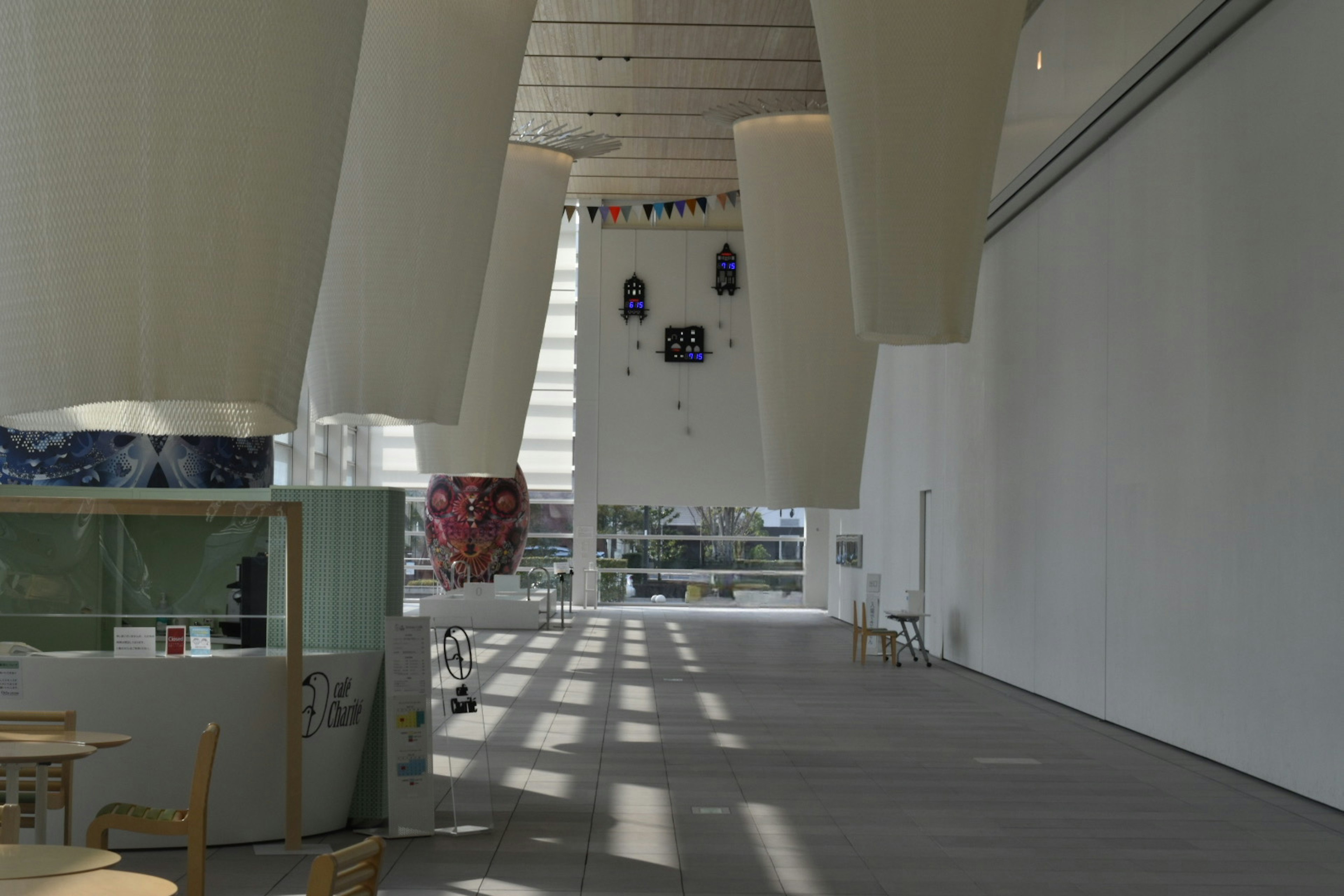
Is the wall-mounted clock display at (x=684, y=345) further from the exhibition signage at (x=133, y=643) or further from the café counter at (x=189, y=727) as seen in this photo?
the exhibition signage at (x=133, y=643)

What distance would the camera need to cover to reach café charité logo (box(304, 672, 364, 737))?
21.8 ft

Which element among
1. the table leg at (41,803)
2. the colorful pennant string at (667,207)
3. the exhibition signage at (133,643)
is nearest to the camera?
the table leg at (41,803)

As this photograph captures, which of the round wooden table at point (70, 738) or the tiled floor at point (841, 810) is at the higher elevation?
the round wooden table at point (70, 738)

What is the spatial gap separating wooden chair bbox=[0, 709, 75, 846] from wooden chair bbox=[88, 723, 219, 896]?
0.30 metres

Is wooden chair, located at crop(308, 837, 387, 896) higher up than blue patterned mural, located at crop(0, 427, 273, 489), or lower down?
lower down

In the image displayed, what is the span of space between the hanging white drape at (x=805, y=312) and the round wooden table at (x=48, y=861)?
9.25m

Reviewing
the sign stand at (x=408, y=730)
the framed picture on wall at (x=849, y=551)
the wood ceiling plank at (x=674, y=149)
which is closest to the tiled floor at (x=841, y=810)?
the sign stand at (x=408, y=730)

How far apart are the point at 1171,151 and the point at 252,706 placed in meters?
7.78

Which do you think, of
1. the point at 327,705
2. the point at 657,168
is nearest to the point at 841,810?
the point at 327,705

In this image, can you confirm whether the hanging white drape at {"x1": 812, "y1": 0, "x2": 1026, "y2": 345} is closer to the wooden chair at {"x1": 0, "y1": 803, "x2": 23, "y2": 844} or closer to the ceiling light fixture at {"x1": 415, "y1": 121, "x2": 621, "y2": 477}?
the ceiling light fixture at {"x1": 415, "y1": 121, "x2": 621, "y2": 477}

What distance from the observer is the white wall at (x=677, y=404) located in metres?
27.5

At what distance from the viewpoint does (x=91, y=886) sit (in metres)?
3.16

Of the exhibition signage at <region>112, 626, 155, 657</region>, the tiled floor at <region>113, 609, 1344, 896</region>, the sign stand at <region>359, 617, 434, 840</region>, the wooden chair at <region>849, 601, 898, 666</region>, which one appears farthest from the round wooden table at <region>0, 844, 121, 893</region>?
the wooden chair at <region>849, 601, 898, 666</region>

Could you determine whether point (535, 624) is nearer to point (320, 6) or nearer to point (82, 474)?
point (82, 474)
